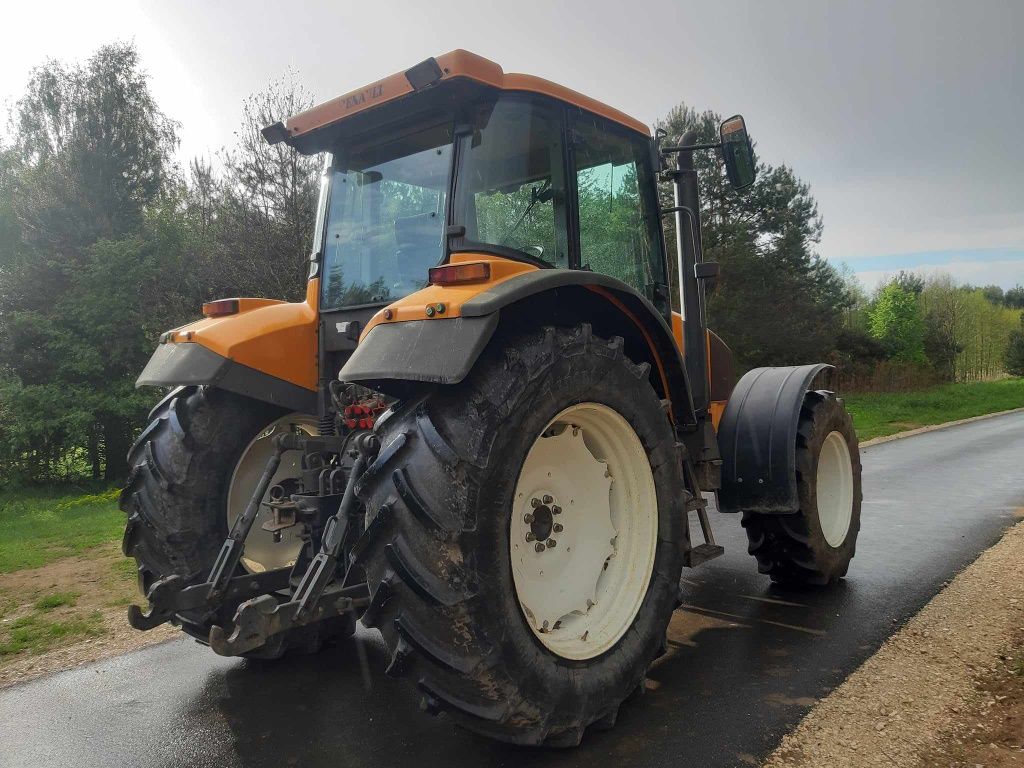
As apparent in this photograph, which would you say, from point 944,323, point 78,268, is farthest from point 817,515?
point 944,323

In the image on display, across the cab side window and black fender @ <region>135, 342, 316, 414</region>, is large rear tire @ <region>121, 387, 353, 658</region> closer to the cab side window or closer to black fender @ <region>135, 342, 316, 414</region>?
black fender @ <region>135, 342, 316, 414</region>

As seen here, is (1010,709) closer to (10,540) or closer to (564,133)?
(564,133)

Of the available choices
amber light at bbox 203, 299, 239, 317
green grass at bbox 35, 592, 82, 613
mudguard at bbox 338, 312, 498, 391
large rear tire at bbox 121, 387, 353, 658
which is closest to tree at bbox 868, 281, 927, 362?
green grass at bbox 35, 592, 82, 613

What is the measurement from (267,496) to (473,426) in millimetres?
1751

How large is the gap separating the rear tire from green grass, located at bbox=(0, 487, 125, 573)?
6315 mm

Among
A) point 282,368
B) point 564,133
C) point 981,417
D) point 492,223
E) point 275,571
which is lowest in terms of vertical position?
point 981,417

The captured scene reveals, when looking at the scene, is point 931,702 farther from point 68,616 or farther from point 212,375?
point 68,616

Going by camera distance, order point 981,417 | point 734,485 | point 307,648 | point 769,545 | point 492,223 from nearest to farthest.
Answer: point 492,223 < point 307,648 < point 734,485 < point 769,545 < point 981,417

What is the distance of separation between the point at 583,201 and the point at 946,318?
184ft

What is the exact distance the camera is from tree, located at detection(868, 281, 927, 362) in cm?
3884

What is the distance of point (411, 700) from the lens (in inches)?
120

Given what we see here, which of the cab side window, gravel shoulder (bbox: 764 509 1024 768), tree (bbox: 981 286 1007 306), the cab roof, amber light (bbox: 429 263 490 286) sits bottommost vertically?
gravel shoulder (bbox: 764 509 1024 768)

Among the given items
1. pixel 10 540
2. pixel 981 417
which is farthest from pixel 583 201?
pixel 981 417

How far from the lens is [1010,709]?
277 centimetres
